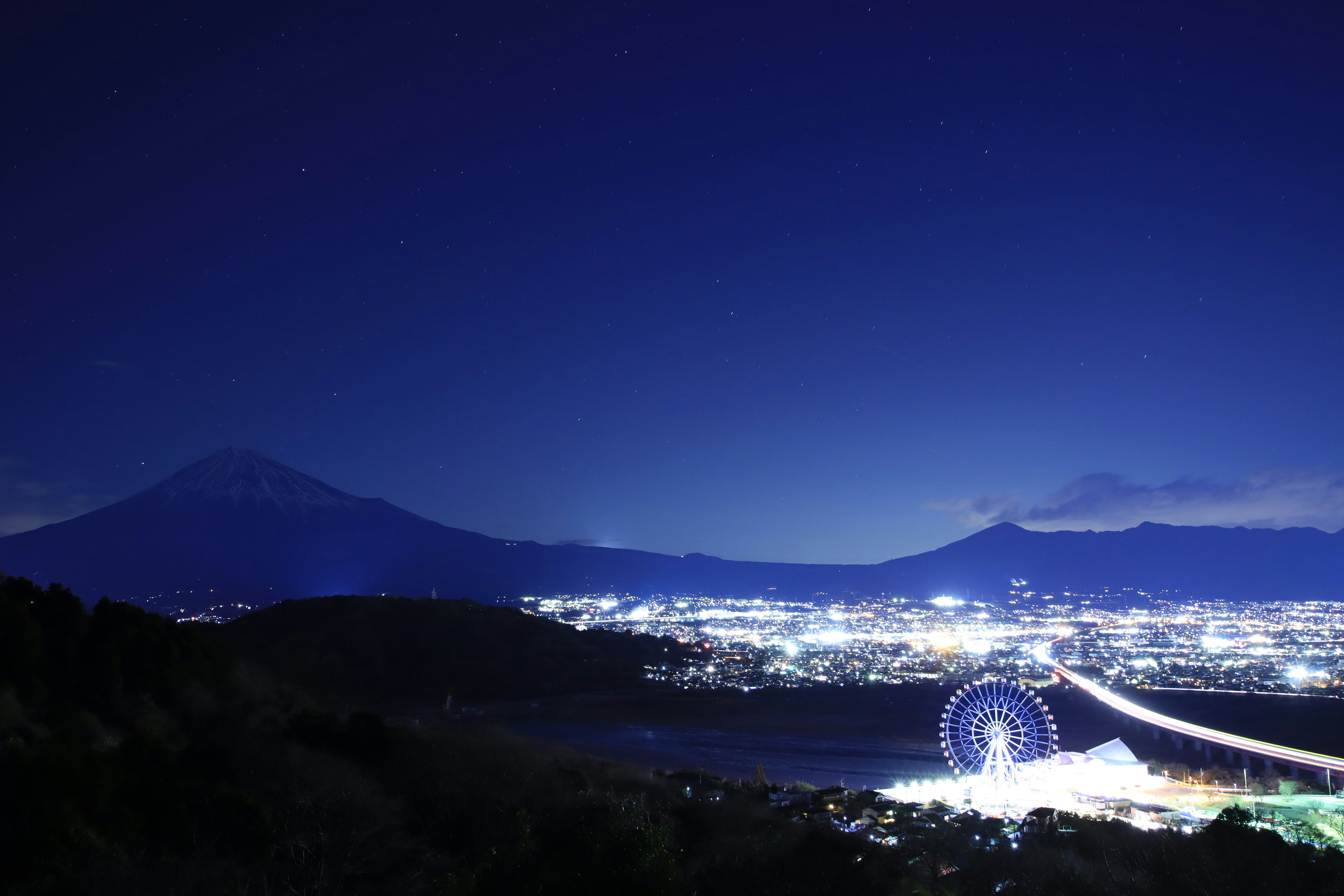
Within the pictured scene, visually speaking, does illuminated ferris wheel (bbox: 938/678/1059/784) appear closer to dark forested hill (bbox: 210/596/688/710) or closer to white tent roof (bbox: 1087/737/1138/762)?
white tent roof (bbox: 1087/737/1138/762)

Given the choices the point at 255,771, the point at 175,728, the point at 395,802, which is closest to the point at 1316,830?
the point at 395,802

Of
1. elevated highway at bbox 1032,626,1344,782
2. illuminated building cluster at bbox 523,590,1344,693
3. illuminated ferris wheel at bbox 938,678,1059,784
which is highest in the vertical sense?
illuminated ferris wheel at bbox 938,678,1059,784

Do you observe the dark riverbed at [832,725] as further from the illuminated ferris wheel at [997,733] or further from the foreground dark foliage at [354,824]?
the foreground dark foliage at [354,824]

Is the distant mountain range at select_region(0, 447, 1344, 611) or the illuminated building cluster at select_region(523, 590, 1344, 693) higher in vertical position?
the distant mountain range at select_region(0, 447, 1344, 611)

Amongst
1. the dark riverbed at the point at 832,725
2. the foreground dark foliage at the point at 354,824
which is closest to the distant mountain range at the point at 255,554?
the dark riverbed at the point at 832,725

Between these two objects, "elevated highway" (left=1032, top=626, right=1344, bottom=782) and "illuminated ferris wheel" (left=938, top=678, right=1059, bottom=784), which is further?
"elevated highway" (left=1032, top=626, right=1344, bottom=782)

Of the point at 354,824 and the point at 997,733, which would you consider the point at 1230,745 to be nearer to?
the point at 997,733

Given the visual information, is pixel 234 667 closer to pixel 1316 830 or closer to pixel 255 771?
pixel 255 771

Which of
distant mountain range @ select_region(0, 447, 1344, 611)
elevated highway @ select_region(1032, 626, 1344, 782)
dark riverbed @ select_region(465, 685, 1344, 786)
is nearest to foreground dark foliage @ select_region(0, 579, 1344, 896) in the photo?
dark riverbed @ select_region(465, 685, 1344, 786)
